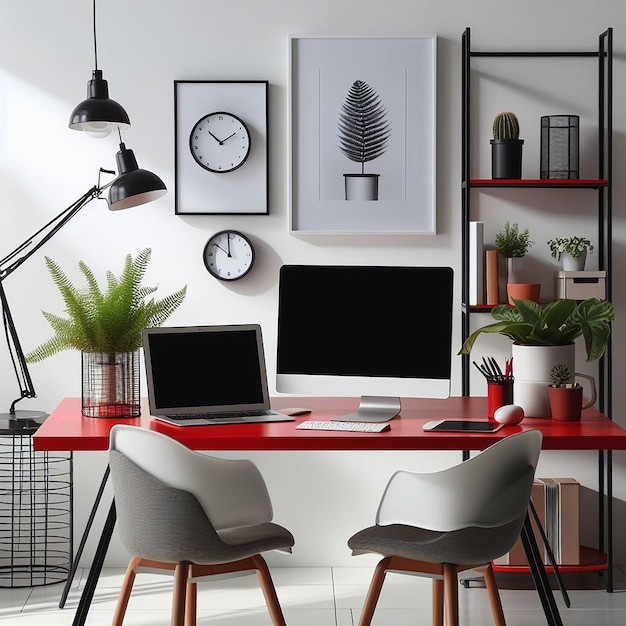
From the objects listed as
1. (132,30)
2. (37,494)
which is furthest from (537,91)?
(37,494)

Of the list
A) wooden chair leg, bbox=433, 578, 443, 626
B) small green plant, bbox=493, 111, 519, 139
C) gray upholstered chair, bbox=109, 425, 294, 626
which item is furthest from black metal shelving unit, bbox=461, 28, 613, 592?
gray upholstered chair, bbox=109, 425, 294, 626

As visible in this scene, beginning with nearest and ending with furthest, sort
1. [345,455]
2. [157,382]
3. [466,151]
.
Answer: [157,382], [466,151], [345,455]

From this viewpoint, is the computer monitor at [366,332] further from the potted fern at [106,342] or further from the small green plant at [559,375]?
the potted fern at [106,342]

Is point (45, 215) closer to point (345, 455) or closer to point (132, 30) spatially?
point (132, 30)

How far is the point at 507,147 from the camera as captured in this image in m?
3.62

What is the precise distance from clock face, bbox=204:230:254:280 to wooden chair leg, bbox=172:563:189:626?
1.61 metres

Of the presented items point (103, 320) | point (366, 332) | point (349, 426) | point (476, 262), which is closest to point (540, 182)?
point (476, 262)

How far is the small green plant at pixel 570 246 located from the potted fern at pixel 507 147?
325 millimetres

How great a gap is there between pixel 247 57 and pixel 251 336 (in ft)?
4.38

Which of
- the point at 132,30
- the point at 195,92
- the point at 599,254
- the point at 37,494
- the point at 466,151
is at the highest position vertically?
the point at 132,30

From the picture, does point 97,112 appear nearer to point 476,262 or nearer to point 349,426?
point 349,426

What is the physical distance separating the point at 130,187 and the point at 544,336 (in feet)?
4.61

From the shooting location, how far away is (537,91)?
379cm

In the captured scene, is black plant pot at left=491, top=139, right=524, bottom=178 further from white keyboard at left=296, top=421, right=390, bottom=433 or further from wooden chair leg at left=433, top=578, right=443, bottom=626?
wooden chair leg at left=433, top=578, right=443, bottom=626
